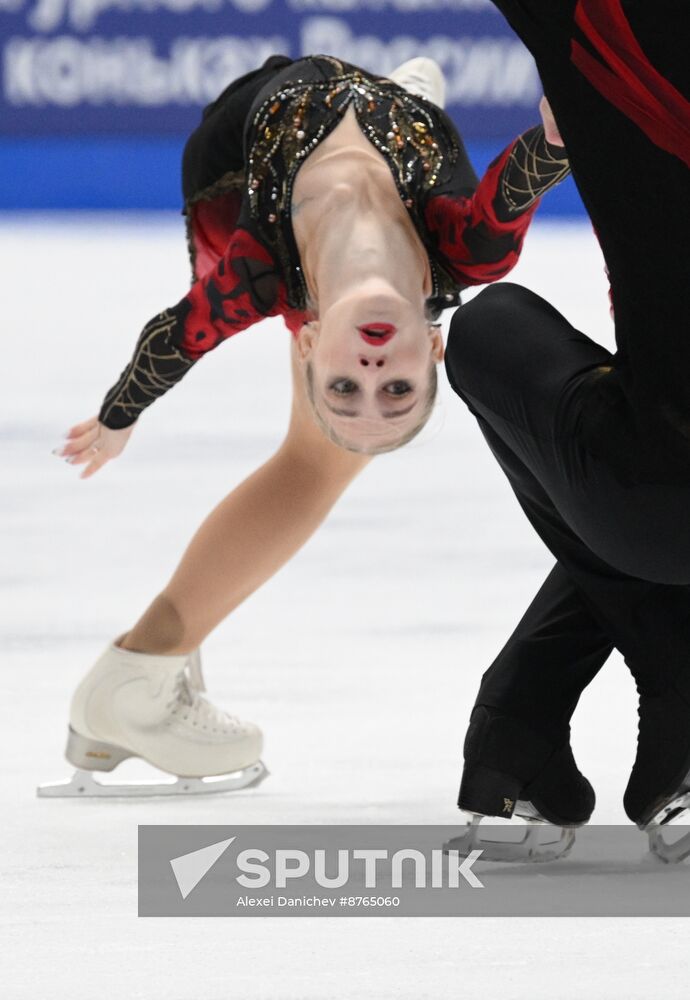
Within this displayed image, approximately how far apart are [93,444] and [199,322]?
0.26m

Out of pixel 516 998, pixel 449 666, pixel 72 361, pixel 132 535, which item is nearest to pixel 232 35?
pixel 72 361

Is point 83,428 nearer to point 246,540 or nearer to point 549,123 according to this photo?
point 246,540

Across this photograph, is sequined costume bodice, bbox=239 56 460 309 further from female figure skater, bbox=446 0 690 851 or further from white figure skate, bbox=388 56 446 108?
female figure skater, bbox=446 0 690 851

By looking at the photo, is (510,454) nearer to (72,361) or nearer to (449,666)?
(449,666)

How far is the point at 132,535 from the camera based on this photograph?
13.2ft

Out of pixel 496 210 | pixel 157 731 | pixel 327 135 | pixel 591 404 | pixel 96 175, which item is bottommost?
pixel 157 731

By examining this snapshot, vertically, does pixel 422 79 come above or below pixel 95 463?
above

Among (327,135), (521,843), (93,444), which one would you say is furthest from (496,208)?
(521,843)

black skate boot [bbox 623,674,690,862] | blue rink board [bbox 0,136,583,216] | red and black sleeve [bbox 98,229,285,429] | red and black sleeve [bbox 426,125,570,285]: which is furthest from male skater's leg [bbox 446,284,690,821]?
blue rink board [bbox 0,136,583,216]

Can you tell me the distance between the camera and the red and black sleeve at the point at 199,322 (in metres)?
2.61

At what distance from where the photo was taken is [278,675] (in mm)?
3086

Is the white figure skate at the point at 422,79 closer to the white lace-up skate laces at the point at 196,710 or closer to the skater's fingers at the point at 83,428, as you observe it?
the skater's fingers at the point at 83,428

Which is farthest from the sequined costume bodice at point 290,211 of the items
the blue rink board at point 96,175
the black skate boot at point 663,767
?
the blue rink board at point 96,175

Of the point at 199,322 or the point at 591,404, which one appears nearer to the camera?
the point at 591,404
